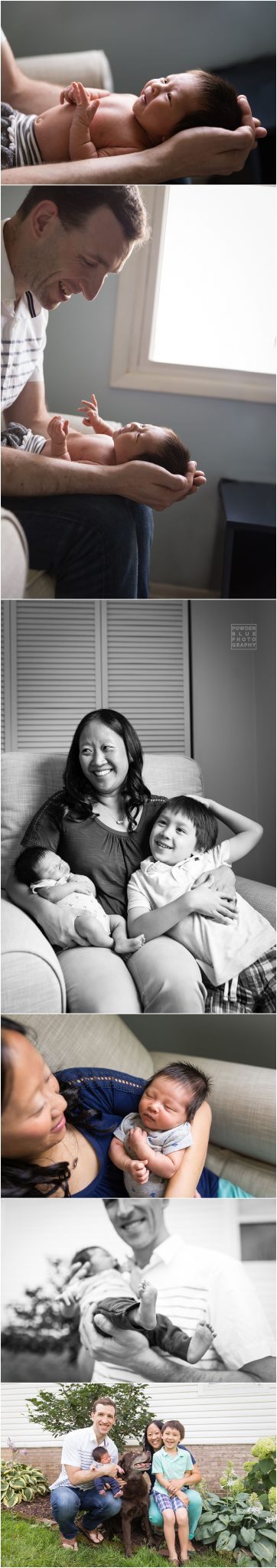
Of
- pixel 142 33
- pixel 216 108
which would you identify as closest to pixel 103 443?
pixel 216 108

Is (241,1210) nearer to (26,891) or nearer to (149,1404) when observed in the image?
(149,1404)

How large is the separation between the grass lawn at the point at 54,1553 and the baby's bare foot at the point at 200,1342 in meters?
0.36

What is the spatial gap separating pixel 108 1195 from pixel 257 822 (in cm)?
82

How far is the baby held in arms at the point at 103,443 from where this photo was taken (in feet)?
7.29

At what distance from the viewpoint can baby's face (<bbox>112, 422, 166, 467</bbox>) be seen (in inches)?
87.6

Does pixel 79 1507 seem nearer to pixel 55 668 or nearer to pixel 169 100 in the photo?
pixel 55 668

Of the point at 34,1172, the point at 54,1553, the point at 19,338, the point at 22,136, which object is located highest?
the point at 22,136

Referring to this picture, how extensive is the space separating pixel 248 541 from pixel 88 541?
0.33 meters

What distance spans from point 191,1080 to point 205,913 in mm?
339

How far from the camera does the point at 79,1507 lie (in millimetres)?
2104

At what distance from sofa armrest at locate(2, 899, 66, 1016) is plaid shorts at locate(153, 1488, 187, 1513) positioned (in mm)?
947

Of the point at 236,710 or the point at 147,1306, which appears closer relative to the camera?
the point at 147,1306

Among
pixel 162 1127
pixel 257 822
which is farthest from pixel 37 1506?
pixel 257 822

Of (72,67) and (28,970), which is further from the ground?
(72,67)
